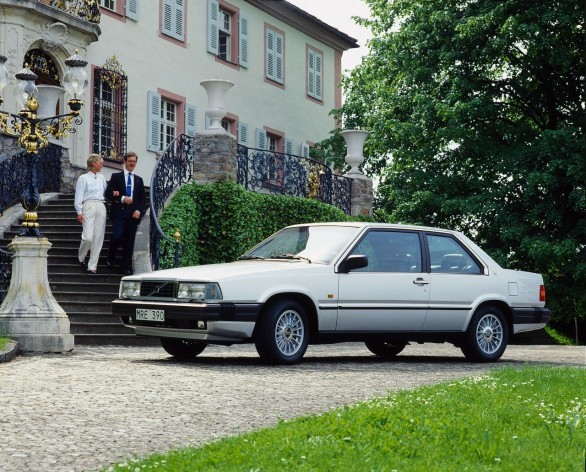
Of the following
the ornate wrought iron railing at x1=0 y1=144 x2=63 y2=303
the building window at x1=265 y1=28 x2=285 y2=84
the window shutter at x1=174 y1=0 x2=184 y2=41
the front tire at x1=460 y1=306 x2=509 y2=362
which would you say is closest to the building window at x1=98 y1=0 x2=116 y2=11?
the window shutter at x1=174 y1=0 x2=184 y2=41

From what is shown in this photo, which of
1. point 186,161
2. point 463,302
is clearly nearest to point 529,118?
point 186,161

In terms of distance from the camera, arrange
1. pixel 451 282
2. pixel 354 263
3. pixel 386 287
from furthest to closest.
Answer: pixel 451 282 < pixel 386 287 < pixel 354 263

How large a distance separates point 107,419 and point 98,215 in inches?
413

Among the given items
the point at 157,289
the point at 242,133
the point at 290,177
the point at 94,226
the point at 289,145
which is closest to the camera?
the point at 157,289

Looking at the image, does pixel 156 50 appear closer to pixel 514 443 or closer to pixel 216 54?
pixel 216 54

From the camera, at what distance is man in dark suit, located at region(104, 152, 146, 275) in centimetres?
1781

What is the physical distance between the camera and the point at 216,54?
109 ft

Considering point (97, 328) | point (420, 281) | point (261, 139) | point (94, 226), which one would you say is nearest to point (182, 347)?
point (420, 281)

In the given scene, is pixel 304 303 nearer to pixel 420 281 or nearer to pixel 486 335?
pixel 420 281

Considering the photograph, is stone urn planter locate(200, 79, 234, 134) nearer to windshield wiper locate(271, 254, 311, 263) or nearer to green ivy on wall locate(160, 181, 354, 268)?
green ivy on wall locate(160, 181, 354, 268)

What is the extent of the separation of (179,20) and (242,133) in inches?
166

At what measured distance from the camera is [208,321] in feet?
38.5

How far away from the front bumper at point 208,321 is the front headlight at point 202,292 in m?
0.10

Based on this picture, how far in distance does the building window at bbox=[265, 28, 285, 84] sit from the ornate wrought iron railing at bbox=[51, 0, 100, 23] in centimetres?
968
